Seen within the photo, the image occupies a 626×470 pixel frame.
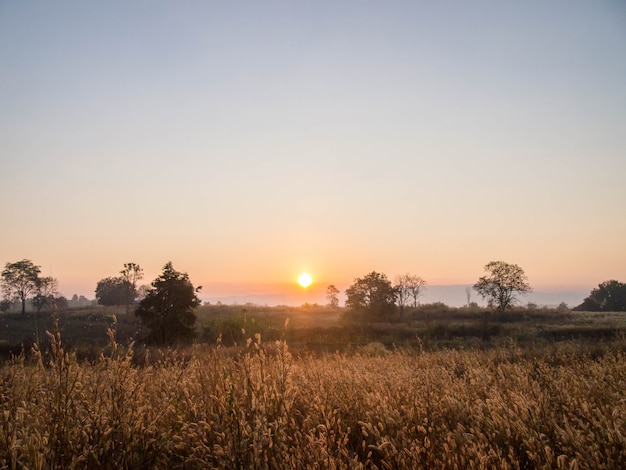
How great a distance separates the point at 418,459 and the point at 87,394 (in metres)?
3.92

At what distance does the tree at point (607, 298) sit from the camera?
237ft

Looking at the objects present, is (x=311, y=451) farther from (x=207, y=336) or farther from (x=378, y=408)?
(x=207, y=336)

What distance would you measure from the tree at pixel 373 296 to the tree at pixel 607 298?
47.8 metres

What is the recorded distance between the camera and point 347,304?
5219cm

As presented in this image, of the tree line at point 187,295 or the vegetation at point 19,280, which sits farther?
the vegetation at point 19,280

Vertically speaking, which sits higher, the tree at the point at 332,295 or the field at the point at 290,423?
the field at the point at 290,423

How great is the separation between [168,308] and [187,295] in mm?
1477

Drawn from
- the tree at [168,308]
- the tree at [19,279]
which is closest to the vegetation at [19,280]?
the tree at [19,279]

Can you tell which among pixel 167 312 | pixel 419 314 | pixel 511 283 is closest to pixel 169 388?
pixel 167 312

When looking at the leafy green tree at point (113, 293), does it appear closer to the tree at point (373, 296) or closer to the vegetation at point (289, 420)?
the tree at point (373, 296)

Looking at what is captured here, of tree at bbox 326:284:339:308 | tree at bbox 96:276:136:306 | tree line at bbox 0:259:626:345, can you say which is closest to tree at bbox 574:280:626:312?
tree line at bbox 0:259:626:345

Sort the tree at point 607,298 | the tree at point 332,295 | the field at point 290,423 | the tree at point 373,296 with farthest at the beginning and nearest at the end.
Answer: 1. the tree at point 332,295
2. the tree at point 607,298
3. the tree at point 373,296
4. the field at point 290,423

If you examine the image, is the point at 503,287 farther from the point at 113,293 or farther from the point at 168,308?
the point at 113,293

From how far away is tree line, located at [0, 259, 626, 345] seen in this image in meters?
26.2
